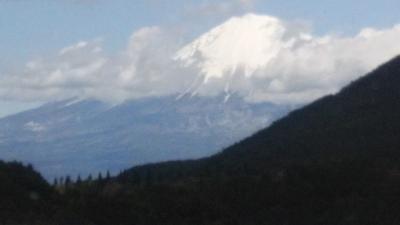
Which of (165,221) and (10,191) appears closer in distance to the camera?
(10,191)

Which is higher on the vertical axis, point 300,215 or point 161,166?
point 161,166

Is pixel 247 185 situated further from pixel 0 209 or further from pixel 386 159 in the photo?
pixel 0 209

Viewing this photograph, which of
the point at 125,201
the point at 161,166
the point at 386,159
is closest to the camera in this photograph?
the point at 125,201

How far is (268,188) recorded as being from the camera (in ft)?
249

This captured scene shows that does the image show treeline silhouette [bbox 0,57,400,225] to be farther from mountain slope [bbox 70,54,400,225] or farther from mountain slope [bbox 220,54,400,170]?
mountain slope [bbox 220,54,400,170]

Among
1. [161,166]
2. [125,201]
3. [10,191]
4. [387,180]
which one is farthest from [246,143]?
[10,191]

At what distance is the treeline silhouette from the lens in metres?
59.2

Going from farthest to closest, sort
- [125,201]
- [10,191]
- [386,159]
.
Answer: [386,159], [125,201], [10,191]

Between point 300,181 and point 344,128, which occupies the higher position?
point 344,128

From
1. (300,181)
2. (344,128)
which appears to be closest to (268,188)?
(300,181)

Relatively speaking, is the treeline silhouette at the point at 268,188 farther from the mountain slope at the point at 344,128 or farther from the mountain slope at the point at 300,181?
the mountain slope at the point at 344,128

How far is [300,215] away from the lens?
217ft

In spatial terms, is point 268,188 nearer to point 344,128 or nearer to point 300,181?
point 300,181

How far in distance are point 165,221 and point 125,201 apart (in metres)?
3.74
